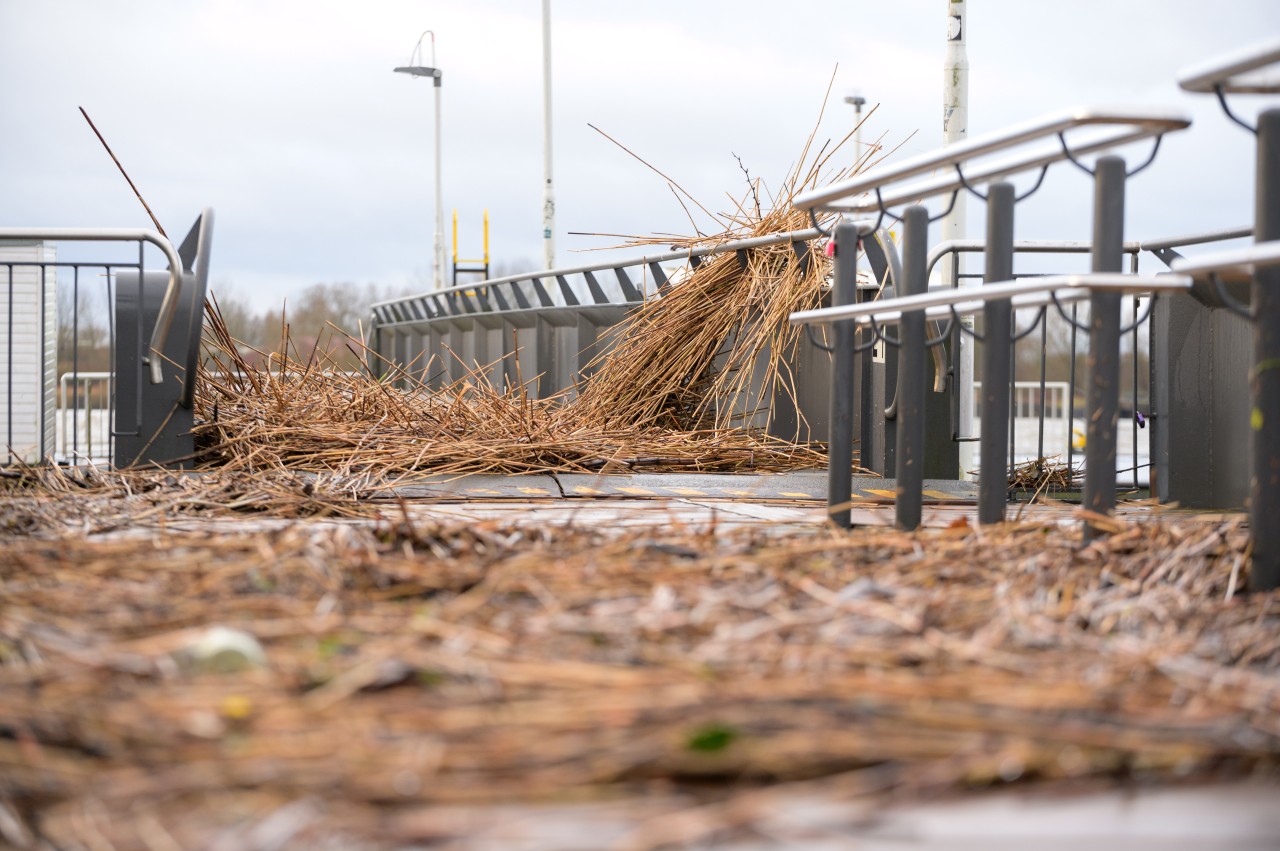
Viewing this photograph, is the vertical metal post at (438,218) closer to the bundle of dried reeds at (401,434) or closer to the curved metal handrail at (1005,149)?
the bundle of dried reeds at (401,434)

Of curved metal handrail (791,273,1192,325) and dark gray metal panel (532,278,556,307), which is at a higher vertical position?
dark gray metal panel (532,278,556,307)

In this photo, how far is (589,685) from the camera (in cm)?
185

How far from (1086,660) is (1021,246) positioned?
16.4 ft

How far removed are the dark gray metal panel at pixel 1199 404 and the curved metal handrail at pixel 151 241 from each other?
434 centimetres

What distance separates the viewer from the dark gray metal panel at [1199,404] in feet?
17.8

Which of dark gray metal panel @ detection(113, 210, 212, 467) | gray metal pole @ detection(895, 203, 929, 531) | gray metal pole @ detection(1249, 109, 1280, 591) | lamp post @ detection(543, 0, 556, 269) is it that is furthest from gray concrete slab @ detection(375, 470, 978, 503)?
lamp post @ detection(543, 0, 556, 269)

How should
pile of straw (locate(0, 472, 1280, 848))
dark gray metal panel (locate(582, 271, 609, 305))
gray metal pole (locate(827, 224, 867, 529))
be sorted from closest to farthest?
pile of straw (locate(0, 472, 1280, 848)) < gray metal pole (locate(827, 224, 867, 529)) < dark gray metal panel (locate(582, 271, 609, 305))

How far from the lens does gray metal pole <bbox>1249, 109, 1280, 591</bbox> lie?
8.70 feet

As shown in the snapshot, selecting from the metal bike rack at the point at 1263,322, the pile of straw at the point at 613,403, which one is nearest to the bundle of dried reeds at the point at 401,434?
the pile of straw at the point at 613,403

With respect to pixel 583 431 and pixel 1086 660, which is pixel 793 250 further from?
pixel 1086 660

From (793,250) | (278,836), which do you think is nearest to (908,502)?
(278,836)

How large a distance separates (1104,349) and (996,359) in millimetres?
396

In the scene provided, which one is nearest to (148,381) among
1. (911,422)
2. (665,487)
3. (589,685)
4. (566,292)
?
(665,487)

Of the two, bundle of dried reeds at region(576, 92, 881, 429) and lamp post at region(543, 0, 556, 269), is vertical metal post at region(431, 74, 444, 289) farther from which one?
bundle of dried reeds at region(576, 92, 881, 429)
